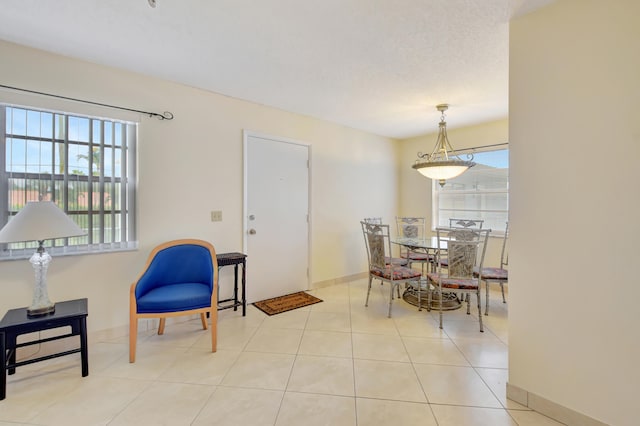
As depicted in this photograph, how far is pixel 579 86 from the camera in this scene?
148 cm

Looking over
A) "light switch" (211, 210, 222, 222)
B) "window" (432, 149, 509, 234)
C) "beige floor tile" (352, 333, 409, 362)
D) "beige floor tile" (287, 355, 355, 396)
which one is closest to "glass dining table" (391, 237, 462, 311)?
"beige floor tile" (352, 333, 409, 362)

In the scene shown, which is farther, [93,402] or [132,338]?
[132,338]

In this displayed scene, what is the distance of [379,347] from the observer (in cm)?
236

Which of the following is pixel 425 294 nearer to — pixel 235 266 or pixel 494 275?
pixel 494 275


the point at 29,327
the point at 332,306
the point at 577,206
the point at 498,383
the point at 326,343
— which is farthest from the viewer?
the point at 332,306

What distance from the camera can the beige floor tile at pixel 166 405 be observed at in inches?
60.2

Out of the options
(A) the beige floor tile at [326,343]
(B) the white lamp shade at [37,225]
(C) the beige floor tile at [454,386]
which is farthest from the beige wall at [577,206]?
(B) the white lamp shade at [37,225]

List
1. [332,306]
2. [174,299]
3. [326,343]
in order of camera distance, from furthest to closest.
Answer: [332,306]
[326,343]
[174,299]

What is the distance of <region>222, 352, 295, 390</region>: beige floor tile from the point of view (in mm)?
1865

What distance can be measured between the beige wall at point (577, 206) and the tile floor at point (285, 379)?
36cm

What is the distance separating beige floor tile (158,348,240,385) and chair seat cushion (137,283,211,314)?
37cm

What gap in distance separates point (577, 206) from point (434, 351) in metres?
1.49

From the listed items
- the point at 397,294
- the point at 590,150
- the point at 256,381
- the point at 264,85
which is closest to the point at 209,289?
the point at 256,381

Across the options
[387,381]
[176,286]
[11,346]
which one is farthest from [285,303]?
[11,346]
